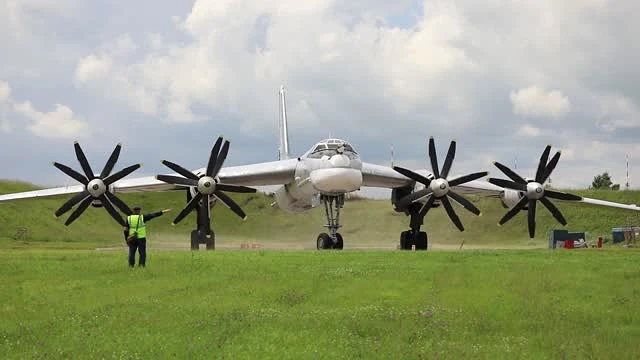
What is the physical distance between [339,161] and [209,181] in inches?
228

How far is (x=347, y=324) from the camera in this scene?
1409 centimetres

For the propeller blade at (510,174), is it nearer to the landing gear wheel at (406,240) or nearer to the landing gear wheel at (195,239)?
the landing gear wheel at (406,240)

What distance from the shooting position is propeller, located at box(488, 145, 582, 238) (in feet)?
114

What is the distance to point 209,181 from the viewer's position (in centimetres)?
3189

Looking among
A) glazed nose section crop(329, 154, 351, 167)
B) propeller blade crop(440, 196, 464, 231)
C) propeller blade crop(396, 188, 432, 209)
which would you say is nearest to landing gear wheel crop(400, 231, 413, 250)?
propeller blade crop(396, 188, 432, 209)

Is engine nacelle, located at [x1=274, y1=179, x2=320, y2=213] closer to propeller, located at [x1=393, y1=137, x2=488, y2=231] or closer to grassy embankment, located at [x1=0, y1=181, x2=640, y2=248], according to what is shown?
propeller, located at [x1=393, y1=137, x2=488, y2=231]

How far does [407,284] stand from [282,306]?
3.99 m

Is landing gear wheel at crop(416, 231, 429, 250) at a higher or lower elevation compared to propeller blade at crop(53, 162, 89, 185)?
lower

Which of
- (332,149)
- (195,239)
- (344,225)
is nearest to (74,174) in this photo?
(195,239)

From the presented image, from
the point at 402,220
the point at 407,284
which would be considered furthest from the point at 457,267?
the point at 402,220

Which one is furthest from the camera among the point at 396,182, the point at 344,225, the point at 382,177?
the point at 344,225

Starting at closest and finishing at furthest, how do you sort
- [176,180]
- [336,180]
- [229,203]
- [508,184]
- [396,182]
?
[229,203]
[176,180]
[336,180]
[508,184]
[396,182]

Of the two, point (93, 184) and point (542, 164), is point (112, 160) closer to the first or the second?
point (93, 184)

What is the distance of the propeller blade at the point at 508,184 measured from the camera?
34094 mm
